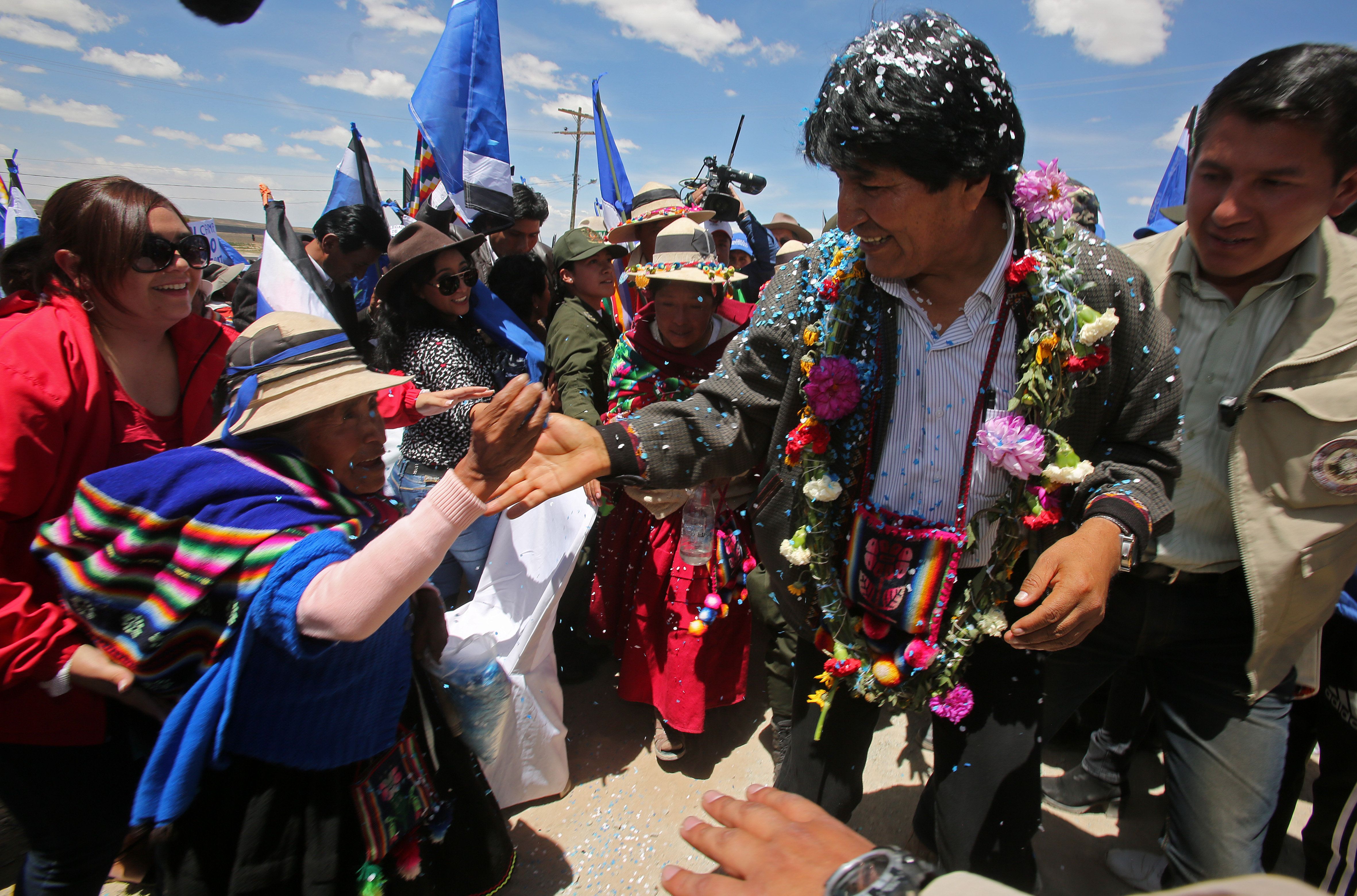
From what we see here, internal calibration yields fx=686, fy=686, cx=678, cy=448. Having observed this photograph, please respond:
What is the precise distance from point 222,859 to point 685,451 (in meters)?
1.41

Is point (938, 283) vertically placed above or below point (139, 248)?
above

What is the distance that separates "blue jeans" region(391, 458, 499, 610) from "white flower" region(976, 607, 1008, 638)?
2.04m

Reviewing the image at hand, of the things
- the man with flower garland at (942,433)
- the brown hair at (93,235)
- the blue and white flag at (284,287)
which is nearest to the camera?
the man with flower garland at (942,433)

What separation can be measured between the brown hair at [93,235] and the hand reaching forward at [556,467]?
52.4 inches

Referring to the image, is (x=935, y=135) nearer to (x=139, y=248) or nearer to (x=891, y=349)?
(x=891, y=349)

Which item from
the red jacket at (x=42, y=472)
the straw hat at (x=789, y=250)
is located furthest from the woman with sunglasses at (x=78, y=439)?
the straw hat at (x=789, y=250)

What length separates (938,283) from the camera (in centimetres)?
162

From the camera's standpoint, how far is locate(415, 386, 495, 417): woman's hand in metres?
2.71

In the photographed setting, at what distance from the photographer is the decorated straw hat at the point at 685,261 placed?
298cm

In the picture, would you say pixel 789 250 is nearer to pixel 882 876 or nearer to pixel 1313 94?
pixel 1313 94

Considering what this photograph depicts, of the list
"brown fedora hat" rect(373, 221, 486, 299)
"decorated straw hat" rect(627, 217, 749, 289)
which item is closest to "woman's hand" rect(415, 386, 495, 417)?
"brown fedora hat" rect(373, 221, 486, 299)

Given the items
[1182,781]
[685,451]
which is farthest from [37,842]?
[1182,781]

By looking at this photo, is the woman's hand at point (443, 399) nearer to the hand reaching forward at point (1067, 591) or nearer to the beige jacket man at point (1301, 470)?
the hand reaching forward at point (1067, 591)

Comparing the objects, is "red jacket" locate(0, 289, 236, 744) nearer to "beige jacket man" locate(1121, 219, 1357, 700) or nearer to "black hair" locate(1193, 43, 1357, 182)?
"beige jacket man" locate(1121, 219, 1357, 700)
